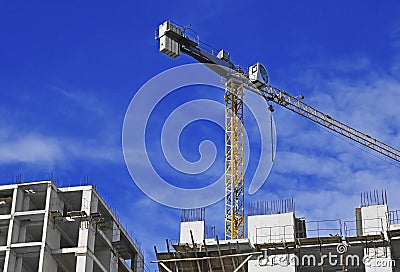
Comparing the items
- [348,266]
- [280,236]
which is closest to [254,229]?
[280,236]

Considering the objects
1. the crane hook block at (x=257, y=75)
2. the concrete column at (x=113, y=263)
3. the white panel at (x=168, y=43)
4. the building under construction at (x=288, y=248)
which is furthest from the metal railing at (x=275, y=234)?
the crane hook block at (x=257, y=75)

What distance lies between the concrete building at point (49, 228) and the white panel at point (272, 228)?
16.3 meters

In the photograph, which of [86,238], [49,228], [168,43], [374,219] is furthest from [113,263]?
[374,219]

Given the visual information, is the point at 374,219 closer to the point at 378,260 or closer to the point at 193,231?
the point at 378,260

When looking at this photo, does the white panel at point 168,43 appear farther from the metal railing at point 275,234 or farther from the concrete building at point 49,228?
the metal railing at point 275,234

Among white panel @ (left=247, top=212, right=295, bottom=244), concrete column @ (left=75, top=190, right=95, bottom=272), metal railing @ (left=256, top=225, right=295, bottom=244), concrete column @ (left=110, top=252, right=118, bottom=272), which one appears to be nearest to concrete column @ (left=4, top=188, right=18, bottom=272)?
concrete column @ (left=75, top=190, right=95, bottom=272)

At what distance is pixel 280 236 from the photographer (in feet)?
147

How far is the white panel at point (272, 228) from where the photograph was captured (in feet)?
147

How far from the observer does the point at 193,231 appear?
4634cm

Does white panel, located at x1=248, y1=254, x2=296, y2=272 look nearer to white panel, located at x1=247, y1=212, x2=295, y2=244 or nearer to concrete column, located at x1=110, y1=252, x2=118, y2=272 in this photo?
white panel, located at x1=247, y1=212, x2=295, y2=244

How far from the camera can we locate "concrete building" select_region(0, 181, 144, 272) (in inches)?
2216

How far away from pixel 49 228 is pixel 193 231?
14880 millimetres

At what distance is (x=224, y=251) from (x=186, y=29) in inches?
1430

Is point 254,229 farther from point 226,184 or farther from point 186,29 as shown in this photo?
point 186,29
